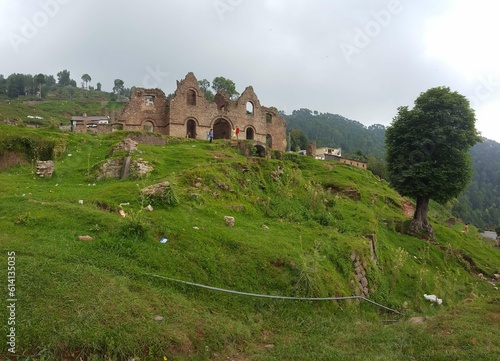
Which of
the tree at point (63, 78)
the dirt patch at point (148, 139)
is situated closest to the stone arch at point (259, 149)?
the dirt patch at point (148, 139)

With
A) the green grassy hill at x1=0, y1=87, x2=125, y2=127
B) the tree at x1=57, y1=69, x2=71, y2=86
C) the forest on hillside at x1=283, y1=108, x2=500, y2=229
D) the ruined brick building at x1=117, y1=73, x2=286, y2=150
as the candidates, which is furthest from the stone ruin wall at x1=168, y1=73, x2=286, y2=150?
the tree at x1=57, y1=69, x2=71, y2=86

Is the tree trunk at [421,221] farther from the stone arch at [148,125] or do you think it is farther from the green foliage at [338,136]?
the green foliage at [338,136]

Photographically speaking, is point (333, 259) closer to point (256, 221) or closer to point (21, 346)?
point (256, 221)

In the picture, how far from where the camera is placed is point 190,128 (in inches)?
1478

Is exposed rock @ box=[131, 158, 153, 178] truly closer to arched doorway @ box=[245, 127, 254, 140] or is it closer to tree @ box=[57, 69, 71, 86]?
arched doorway @ box=[245, 127, 254, 140]

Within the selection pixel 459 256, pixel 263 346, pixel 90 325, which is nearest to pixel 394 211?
pixel 459 256

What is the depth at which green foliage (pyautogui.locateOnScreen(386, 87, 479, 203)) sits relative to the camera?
20578 mm

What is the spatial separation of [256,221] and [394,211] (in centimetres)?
1758

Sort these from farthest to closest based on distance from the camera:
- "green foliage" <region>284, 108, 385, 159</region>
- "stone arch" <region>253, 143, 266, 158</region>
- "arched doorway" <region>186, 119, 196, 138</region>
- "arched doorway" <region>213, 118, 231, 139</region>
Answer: "green foliage" <region>284, 108, 385, 159</region>
"arched doorway" <region>213, 118, 231, 139</region>
"arched doorway" <region>186, 119, 196, 138</region>
"stone arch" <region>253, 143, 266, 158</region>

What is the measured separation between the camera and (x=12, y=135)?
62.0ft

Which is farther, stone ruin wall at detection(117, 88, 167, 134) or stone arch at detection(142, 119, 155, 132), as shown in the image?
stone arch at detection(142, 119, 155, 132)

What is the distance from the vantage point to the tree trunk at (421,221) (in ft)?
71.1

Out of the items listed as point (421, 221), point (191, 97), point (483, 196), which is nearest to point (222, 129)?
point (191, 97)

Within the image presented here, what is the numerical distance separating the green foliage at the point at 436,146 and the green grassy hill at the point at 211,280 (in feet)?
20.0
